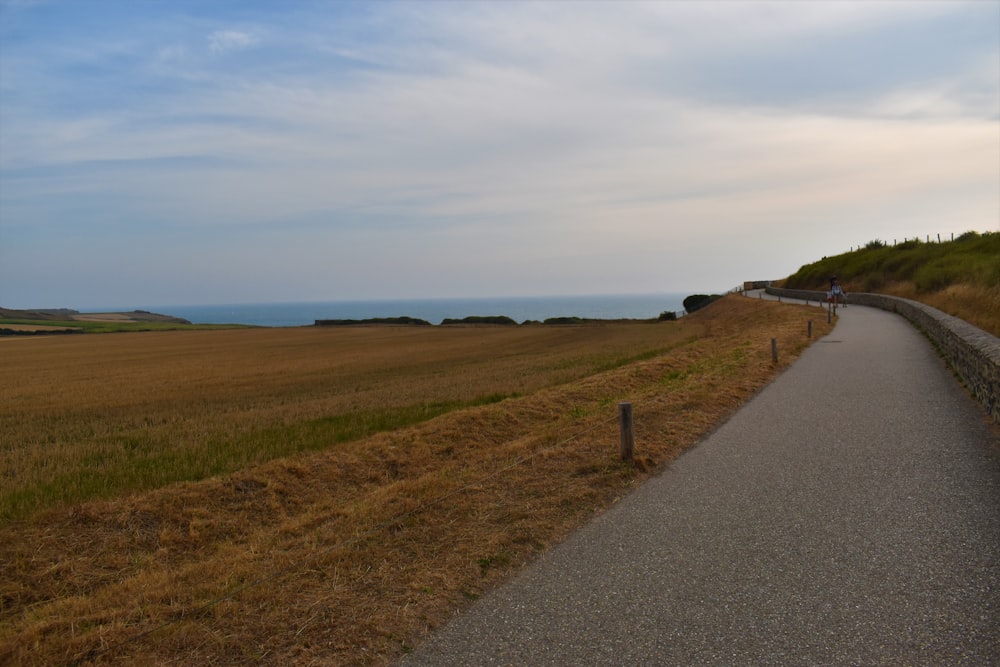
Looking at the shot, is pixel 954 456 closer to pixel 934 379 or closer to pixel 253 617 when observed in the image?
pixel 934 379

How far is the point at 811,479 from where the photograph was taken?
27.2ft

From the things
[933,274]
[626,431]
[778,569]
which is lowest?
[778,569]

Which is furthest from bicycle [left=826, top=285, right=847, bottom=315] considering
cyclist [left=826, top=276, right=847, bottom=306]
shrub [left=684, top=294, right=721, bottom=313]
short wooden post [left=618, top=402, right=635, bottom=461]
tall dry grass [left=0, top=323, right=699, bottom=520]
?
short wooden post [left=618, top=402, right=635, bottom=461]

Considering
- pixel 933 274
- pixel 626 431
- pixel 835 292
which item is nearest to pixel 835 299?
pixel 835 292

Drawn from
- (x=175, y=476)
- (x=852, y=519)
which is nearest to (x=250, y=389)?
(x=175, y=476)

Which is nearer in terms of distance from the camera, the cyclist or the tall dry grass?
the tall dry grass

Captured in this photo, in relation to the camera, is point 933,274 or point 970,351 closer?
point 970,351

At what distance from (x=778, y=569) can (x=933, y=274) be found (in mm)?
42275

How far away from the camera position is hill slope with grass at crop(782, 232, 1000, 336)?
23875 mm

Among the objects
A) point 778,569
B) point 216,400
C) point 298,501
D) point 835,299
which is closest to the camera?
point 778,569

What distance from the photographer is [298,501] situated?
346 inches

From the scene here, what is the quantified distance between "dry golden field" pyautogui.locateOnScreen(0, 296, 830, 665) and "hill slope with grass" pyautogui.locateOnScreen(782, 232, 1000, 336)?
9566mm

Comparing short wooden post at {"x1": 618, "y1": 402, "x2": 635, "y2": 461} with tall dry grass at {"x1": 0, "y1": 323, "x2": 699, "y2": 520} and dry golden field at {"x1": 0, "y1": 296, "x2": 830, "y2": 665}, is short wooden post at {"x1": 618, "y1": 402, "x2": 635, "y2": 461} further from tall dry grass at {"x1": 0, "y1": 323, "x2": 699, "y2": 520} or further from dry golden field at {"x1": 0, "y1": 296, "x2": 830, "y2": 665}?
tall dry grass at {"x1": 0, "y1": 323, "x2": 699, "y2": 520}

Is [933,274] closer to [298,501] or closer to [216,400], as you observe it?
[216,400]
